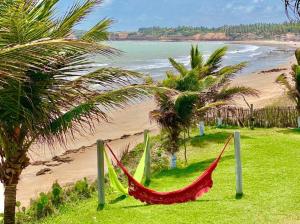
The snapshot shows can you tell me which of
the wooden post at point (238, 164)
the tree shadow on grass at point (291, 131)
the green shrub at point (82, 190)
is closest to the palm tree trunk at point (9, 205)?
the wooden post at point (238, 164)

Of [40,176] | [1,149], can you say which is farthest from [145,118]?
[1,149]

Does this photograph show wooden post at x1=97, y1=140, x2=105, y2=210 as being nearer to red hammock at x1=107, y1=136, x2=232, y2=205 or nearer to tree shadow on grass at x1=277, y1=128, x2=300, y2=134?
red hammock at x1=107, y1=136, x2=232, y2=205

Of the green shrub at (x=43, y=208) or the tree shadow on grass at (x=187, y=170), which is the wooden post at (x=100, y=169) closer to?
the green shrub at (x=43, y=208)

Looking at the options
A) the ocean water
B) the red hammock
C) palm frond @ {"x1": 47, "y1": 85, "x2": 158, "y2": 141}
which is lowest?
the red hammock

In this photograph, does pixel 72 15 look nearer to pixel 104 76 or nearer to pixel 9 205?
pixel 104 76

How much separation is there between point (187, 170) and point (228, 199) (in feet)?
9.57

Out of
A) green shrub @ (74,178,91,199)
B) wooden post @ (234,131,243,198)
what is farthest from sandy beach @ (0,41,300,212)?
wooden post @ (234,131,243,198)

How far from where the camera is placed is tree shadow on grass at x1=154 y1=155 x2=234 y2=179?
10645 mm

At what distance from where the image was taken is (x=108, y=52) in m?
4.75

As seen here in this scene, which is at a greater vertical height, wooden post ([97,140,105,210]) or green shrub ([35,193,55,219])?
wooden post ([97,140,105,210])

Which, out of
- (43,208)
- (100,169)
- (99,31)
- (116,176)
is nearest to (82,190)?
(43,208)

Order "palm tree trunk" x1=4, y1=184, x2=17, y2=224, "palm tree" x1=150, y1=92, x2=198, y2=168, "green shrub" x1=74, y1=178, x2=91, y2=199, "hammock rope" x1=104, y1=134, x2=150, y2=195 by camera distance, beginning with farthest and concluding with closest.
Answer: "palm tree" x1=150, y1=92, x2=198, y2=168 < "green shrub" x1=74, y1=178, x2=91, y2=199 < "hammock rope" x1=104, y1=134, x2=150, y2=195 < "palm tree trunk" x1=4, y1=184, x2=17, y2=224

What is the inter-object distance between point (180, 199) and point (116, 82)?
2607 mm

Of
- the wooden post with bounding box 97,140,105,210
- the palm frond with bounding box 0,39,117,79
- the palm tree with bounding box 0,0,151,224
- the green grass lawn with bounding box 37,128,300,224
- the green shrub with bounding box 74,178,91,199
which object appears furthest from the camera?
the green shrub with bounding box 74,178,91,199
